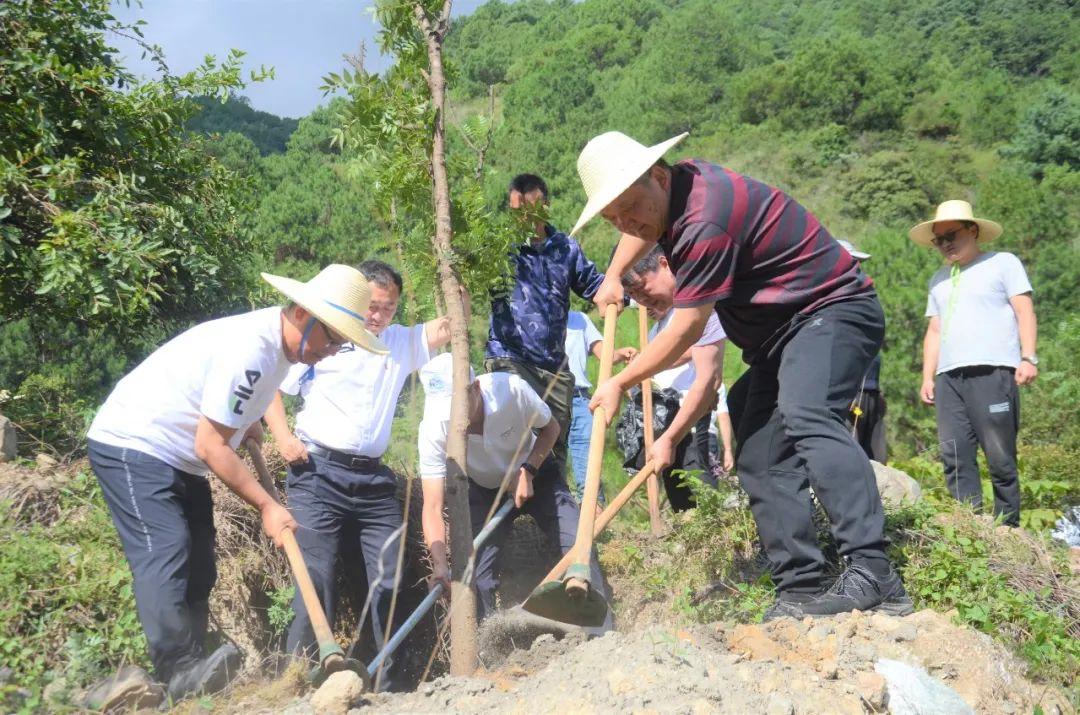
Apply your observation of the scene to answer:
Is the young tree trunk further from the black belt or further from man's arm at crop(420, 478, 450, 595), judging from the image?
the black belt

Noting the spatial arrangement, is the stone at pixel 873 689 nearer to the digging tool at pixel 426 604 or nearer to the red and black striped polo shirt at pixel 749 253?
the red and black striped polo shirt at pixel 749 253

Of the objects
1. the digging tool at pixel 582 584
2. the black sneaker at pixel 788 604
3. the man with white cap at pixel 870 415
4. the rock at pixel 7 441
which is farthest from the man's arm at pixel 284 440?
the man with white cap at pixel 870 415

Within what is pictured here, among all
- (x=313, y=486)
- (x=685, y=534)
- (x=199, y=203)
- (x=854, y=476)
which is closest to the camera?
(x=854, y=476)

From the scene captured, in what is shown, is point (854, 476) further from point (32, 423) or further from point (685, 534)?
point (32, 423)

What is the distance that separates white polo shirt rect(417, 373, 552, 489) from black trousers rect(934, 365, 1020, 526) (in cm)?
229

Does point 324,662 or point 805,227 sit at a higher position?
point 805,227

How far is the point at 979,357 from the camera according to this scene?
4594 millimetres

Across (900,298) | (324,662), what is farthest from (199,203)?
(900,298)

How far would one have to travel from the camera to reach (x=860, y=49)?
111 ft

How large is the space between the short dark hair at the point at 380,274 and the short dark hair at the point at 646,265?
3.65 feet

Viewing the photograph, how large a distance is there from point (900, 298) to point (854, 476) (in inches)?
318

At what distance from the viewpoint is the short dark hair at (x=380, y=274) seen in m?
4.06

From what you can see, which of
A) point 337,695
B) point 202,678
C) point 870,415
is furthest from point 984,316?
point 202,678

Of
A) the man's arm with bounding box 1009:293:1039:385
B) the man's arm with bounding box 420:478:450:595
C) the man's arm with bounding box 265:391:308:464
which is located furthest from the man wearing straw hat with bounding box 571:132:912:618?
the man's arm with bounding box 1009:293:1039:385
